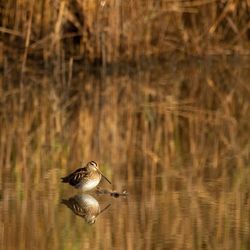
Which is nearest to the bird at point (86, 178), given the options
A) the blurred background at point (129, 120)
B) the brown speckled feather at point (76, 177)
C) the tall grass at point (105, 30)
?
the brown speckled feather at point (76, 177)

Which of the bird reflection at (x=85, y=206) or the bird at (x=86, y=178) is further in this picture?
the bird at (x=86, y=178)

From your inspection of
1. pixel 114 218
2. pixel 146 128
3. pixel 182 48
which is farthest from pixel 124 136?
pixel 182 48

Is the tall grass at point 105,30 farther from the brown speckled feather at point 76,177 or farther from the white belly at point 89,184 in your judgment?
the white belly at point 89,184

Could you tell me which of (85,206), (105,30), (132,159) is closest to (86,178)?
(85,206)

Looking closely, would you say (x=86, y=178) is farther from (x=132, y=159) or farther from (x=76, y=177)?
(x=132, y=159)

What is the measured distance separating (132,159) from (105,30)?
483 cm

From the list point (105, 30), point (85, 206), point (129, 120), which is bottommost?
point (85, 206)

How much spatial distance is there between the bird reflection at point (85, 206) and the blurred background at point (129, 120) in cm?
4

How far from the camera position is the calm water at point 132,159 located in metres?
5.37

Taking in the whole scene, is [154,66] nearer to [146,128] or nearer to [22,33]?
[22,33]

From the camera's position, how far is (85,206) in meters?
5.94

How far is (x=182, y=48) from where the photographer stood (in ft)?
42.3

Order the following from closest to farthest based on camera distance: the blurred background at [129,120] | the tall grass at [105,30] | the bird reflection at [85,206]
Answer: the blurred background at [129,120]
the bird reflection at [85,206]
the tall grass at [105,30]

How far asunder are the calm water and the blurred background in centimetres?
1
